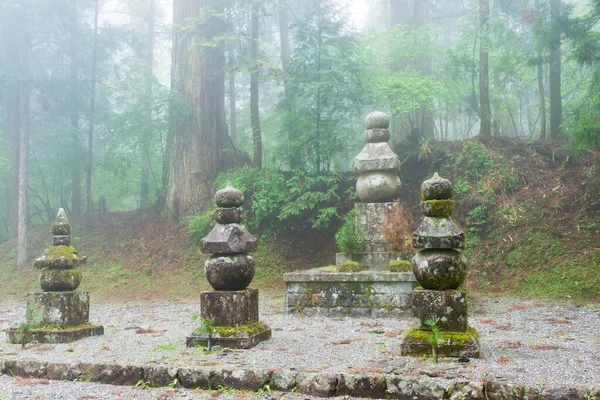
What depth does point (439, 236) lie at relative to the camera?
6.04 meters

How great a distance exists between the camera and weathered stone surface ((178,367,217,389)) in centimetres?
509

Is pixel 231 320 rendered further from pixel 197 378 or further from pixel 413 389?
pixel 413 389

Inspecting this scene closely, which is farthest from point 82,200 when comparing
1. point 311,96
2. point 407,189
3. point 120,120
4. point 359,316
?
point 359,316

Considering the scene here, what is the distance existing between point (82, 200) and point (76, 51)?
5741mm

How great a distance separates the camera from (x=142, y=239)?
17.6 m

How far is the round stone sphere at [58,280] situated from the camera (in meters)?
8.01

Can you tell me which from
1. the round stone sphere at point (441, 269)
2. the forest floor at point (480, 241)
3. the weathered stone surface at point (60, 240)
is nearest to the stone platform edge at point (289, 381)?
the round stone sphere at point (441, 269)

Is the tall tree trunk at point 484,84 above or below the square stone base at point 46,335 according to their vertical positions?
above

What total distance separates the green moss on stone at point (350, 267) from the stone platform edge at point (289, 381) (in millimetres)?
5088

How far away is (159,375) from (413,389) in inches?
94.4

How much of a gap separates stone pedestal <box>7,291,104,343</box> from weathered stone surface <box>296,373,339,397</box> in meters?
4.36

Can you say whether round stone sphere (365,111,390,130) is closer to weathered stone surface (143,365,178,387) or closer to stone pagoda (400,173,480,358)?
stone pagoda (400,173,480,358)

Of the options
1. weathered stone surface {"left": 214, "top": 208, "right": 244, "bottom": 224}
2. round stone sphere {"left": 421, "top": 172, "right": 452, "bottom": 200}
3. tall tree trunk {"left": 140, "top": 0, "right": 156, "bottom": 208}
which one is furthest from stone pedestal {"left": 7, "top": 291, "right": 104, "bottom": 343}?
tall tree trunk {"left": 140, "top": 0, "right": 156, "bottom": 208}

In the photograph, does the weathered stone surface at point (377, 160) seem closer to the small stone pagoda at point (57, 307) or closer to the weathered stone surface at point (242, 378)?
the small stone pagoda at point (57, 307)
